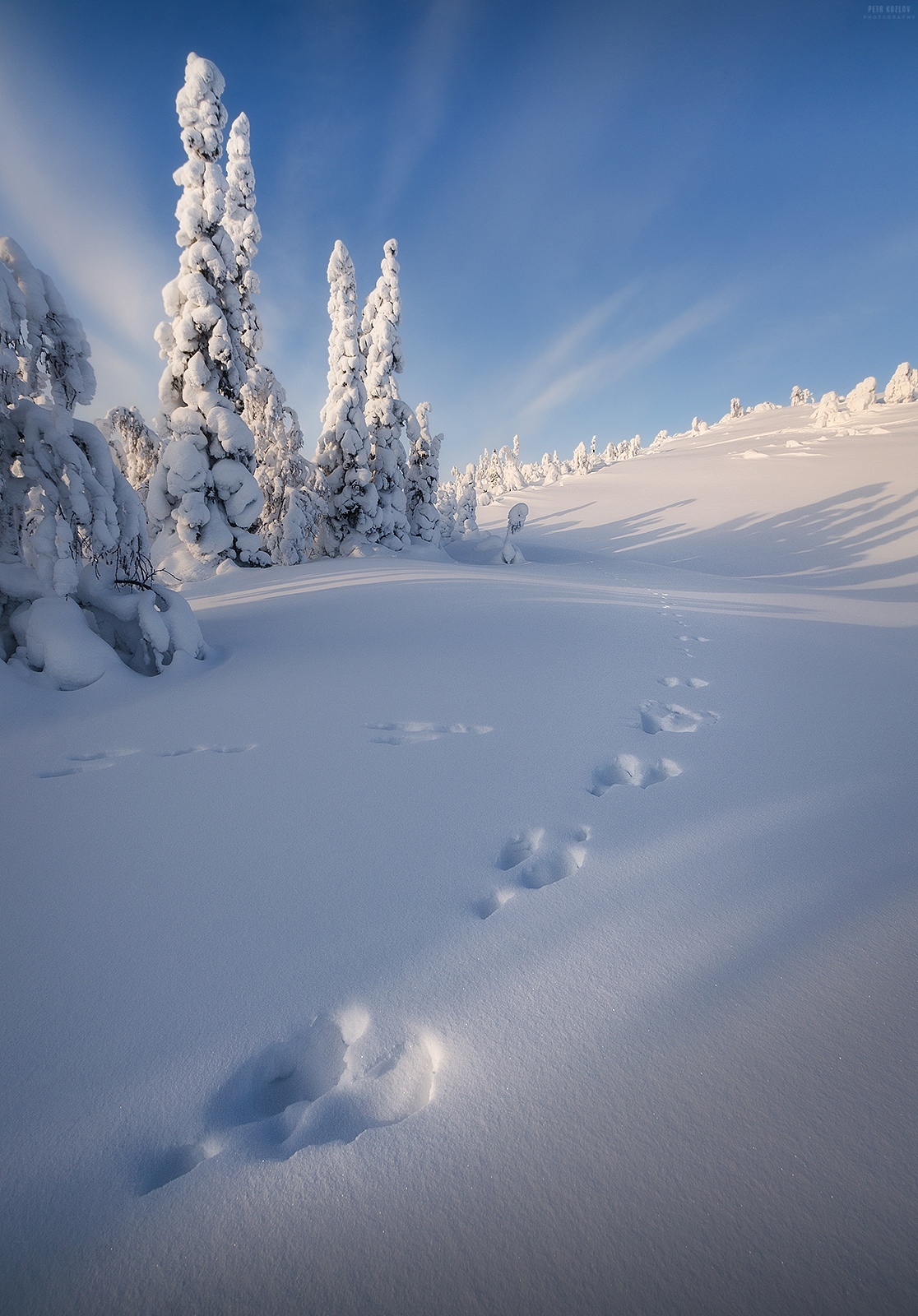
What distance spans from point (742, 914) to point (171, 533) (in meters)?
12.9

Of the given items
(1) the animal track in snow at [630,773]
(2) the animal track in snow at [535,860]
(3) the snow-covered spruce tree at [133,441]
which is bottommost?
(2) the animal track in snow at [535,860]

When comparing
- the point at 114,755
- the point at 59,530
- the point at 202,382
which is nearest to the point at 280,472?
the point at 202,382

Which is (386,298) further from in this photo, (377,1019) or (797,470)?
(797,470)

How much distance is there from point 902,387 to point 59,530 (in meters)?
66.2

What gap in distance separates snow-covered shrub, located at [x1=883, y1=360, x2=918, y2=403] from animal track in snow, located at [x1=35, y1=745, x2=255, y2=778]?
6411cm

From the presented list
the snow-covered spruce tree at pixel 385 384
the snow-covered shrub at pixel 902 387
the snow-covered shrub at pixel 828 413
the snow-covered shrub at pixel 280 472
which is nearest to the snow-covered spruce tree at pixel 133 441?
the snow-covered shrub at pixel 280 472

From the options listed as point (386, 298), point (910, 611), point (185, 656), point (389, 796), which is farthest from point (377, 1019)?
point (386, 298)

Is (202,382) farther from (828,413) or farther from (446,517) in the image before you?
(828,413)

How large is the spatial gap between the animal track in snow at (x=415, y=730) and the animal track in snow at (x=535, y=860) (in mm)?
962

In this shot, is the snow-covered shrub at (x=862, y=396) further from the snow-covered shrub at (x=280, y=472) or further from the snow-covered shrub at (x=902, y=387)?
the snow-covered shrub at (x=280, y=472)

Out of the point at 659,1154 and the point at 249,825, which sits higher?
the point at 249,825

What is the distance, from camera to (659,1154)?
106cm

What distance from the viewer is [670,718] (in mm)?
3250

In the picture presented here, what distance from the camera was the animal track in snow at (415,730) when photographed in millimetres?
2910
